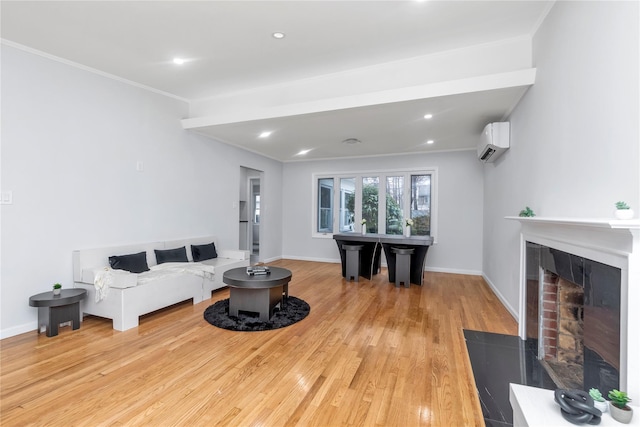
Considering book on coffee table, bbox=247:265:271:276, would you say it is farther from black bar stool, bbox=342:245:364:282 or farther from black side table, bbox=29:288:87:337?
black bar stool, bbox=342:245:364:282

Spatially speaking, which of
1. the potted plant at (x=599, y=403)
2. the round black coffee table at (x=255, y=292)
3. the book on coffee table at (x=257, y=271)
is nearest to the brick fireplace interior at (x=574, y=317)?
the potted plant at (x=599, y=403)

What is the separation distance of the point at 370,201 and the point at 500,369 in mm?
4860

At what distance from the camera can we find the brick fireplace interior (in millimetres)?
1542

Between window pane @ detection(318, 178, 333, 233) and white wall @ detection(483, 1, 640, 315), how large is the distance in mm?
4437

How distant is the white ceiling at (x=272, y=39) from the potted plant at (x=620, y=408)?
111 inches

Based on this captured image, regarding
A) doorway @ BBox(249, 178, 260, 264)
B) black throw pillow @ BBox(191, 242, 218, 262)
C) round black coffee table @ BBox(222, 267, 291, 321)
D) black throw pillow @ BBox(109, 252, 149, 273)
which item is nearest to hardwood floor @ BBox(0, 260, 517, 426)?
round black coffee table @ BBox(222, 267, 291, 321)

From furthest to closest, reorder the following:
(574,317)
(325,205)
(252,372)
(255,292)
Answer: (325,205) → (255,292) → (252,372) → (574,317)

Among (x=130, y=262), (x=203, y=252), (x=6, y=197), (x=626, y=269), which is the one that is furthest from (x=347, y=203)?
(x=626, y=269)

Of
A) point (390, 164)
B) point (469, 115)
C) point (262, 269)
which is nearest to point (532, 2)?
point (469, 115)

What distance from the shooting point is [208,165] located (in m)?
5.39

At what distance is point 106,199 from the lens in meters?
3.84

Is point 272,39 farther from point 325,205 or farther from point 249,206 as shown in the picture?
point 249,206

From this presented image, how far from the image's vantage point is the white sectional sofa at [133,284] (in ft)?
10.4

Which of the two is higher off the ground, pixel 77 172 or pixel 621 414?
pixel 77 172
